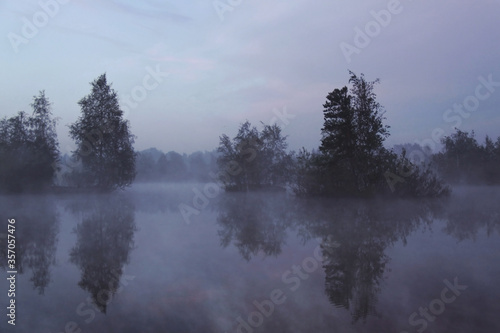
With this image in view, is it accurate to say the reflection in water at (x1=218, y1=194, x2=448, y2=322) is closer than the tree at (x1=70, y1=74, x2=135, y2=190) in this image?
Yes

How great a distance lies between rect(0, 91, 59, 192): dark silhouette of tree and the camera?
45812 mm

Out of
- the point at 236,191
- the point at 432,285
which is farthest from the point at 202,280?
the point at 236,191

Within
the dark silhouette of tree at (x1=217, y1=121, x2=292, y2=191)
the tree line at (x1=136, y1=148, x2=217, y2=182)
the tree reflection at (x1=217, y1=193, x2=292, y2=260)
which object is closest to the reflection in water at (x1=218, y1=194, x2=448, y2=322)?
the tree reflection at (x1=217, y1=193, x2=292, y2=260)

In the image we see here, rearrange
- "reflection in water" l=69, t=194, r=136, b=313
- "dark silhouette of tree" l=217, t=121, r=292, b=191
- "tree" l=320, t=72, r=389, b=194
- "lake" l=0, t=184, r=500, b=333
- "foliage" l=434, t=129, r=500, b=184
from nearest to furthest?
"lake" l=0, t=184, r=500, b=333
"reflection in water" l=69, t=194, r=136, b=313
"tree" l=320, t=72, r=389, b=194
"dark silhouette of tree" l=217, t=121, r=292, b=191
"foliage" l=434, t=129, r=500, b=184

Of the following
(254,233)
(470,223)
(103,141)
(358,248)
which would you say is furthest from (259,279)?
(103,141)

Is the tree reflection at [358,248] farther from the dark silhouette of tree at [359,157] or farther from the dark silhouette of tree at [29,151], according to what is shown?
the dark silhouette of tree at [29,151]

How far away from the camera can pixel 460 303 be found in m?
7.30

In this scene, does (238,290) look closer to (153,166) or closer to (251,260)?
(251,260)

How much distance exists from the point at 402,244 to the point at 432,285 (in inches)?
210

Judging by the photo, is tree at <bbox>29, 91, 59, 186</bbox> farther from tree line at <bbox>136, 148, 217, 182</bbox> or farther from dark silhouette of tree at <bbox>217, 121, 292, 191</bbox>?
tree line at <bbox>136, 148, 217, 182</bbox>

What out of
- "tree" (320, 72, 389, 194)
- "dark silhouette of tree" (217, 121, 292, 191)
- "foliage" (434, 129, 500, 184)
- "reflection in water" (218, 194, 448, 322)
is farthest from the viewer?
"foliage" (434, 129, 500, 184)

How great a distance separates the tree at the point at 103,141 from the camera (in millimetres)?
48969

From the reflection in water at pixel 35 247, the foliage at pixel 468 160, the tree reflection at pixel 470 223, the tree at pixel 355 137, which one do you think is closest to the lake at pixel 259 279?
the reflection in water at pixel 35 247

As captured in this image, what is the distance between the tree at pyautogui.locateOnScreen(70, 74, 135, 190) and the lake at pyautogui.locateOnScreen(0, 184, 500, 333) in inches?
1298
